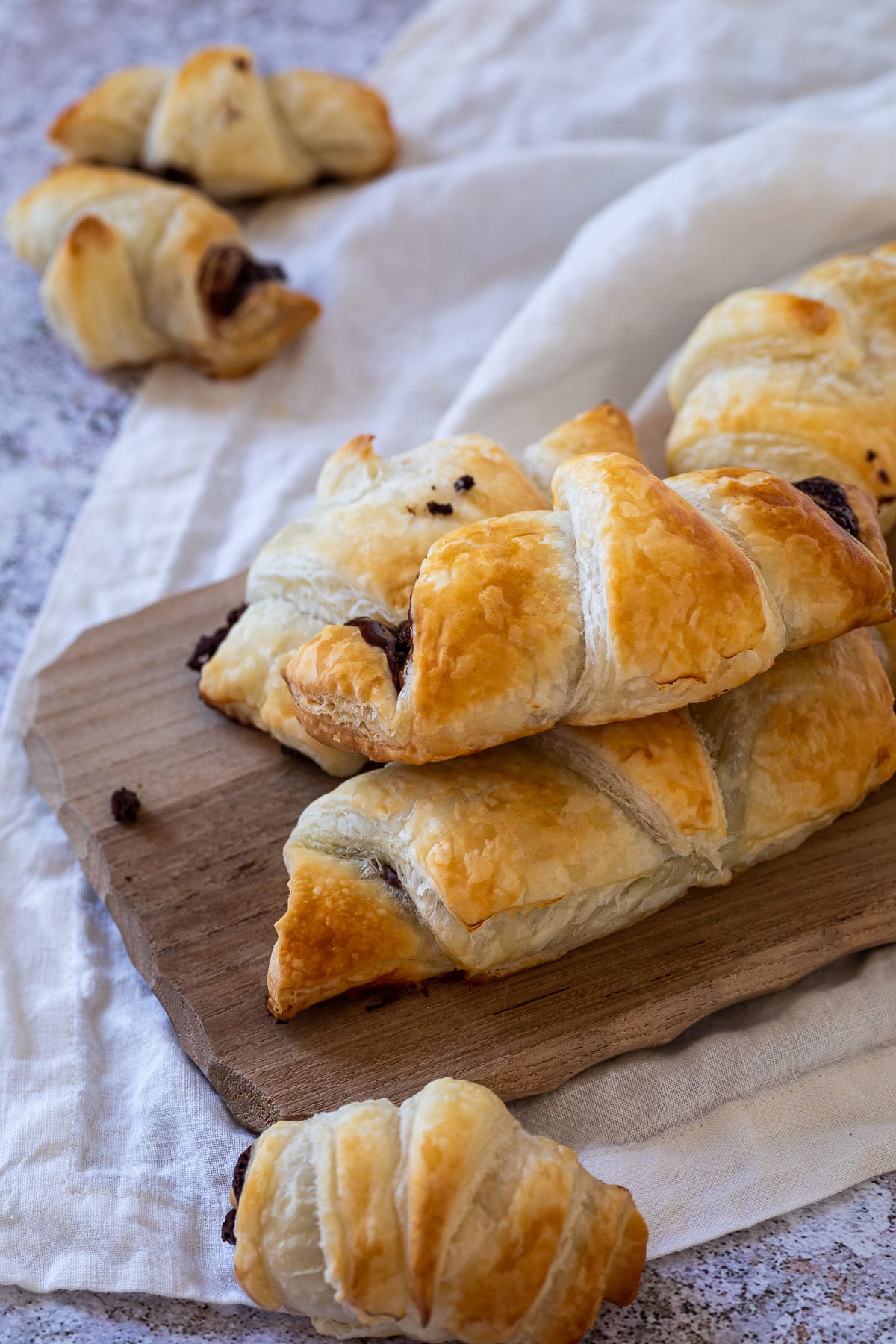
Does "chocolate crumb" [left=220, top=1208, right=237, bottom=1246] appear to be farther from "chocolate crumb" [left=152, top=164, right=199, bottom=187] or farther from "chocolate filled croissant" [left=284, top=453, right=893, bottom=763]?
"chocolate crumb" [left=152, top=164, right=199, bottom=187]

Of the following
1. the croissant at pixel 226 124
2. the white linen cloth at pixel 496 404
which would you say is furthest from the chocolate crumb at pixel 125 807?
the croissant at pixel 226 124

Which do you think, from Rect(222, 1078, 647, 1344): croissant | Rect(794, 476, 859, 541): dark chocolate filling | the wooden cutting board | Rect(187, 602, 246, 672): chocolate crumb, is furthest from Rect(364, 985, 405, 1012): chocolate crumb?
Rect(794, 476, 859, 541): dark chocolate filling

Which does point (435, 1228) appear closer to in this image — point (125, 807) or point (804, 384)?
point (125, 807)

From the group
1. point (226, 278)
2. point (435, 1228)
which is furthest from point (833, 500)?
point (226, 278)

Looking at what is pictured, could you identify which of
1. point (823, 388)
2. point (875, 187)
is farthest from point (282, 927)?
point (875, 187)

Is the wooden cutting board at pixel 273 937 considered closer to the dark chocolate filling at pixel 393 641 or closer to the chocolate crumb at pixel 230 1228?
the chocolate crumb at pixel 230 1228

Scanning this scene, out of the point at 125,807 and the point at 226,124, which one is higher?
the point at 226,124
